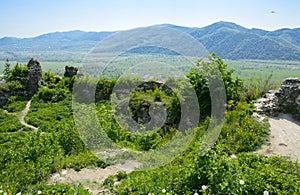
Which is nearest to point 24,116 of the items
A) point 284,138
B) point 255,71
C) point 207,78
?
point 207,78

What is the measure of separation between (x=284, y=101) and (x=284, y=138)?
1.96 m

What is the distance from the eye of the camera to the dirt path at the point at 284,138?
585 centimetres

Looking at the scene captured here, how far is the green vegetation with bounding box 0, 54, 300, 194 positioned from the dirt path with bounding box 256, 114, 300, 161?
249 mm

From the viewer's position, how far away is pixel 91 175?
17.3 ft

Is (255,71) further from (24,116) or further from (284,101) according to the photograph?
(24,116)

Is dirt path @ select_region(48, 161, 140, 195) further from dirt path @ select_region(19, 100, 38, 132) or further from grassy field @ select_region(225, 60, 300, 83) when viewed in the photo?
dirt path @ select_region(19, 100, 38, 132)

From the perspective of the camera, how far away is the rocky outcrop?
7875 mm

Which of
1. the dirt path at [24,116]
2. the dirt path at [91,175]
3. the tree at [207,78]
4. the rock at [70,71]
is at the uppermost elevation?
the tree at [207,78]

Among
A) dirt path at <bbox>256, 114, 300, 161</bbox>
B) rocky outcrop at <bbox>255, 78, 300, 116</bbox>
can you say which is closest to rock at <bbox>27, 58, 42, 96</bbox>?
rocky outcrop at <bbox>255, 78, 300, 116</bbox>

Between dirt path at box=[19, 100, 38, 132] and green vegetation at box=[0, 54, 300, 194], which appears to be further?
dirt path at box=[19, 100, 38, 132]

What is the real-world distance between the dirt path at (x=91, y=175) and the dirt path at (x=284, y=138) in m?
2.88

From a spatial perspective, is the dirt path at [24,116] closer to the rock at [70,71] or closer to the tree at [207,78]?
the rock at [70,71]

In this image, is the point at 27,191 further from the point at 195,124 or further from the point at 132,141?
the point at 195,124

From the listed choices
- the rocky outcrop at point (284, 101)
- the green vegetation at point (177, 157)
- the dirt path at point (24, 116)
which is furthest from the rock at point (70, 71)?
the rocky outcrop at point (284, 101)
